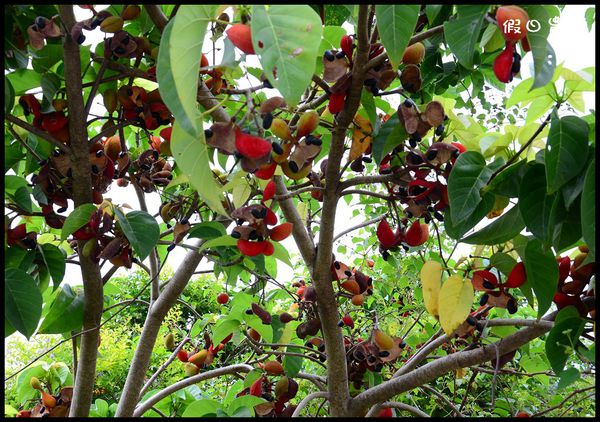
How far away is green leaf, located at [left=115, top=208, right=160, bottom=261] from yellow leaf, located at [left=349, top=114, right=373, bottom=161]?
34 centimetres

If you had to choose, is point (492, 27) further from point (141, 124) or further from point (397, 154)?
point (141, 124)

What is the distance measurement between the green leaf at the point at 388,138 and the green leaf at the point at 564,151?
22cm

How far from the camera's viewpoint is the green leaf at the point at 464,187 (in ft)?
2.56

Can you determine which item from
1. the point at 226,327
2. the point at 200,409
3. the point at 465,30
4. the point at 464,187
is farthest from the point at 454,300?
the point at 226,327

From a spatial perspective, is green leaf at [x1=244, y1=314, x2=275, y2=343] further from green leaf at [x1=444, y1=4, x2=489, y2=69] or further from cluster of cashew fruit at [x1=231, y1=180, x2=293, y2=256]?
green leaf at [x1=444, y1=4, x2=489, y2=69]

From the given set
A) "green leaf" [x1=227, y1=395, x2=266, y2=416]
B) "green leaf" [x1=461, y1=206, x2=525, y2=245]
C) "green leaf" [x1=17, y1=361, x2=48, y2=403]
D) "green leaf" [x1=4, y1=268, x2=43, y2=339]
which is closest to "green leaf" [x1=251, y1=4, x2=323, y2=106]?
"green leaf" [x1=461, y1=206, x2=525, y2=245]

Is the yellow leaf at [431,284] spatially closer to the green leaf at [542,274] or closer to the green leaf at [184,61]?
the green leaf at [542,274]

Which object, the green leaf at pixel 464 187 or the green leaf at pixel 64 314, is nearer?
the green leaf at pixel 464 187

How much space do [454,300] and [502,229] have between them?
0.43 feet

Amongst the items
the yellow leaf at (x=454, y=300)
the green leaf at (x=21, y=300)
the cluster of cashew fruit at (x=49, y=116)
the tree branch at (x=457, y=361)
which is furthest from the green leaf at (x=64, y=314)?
the yellow leaf at (x=454, y=300)

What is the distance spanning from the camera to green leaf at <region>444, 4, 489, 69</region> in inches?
26.9

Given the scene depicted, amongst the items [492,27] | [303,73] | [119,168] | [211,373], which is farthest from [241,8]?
[211,373]

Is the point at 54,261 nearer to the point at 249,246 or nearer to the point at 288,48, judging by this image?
the point at 249,246

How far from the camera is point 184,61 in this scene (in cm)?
53
